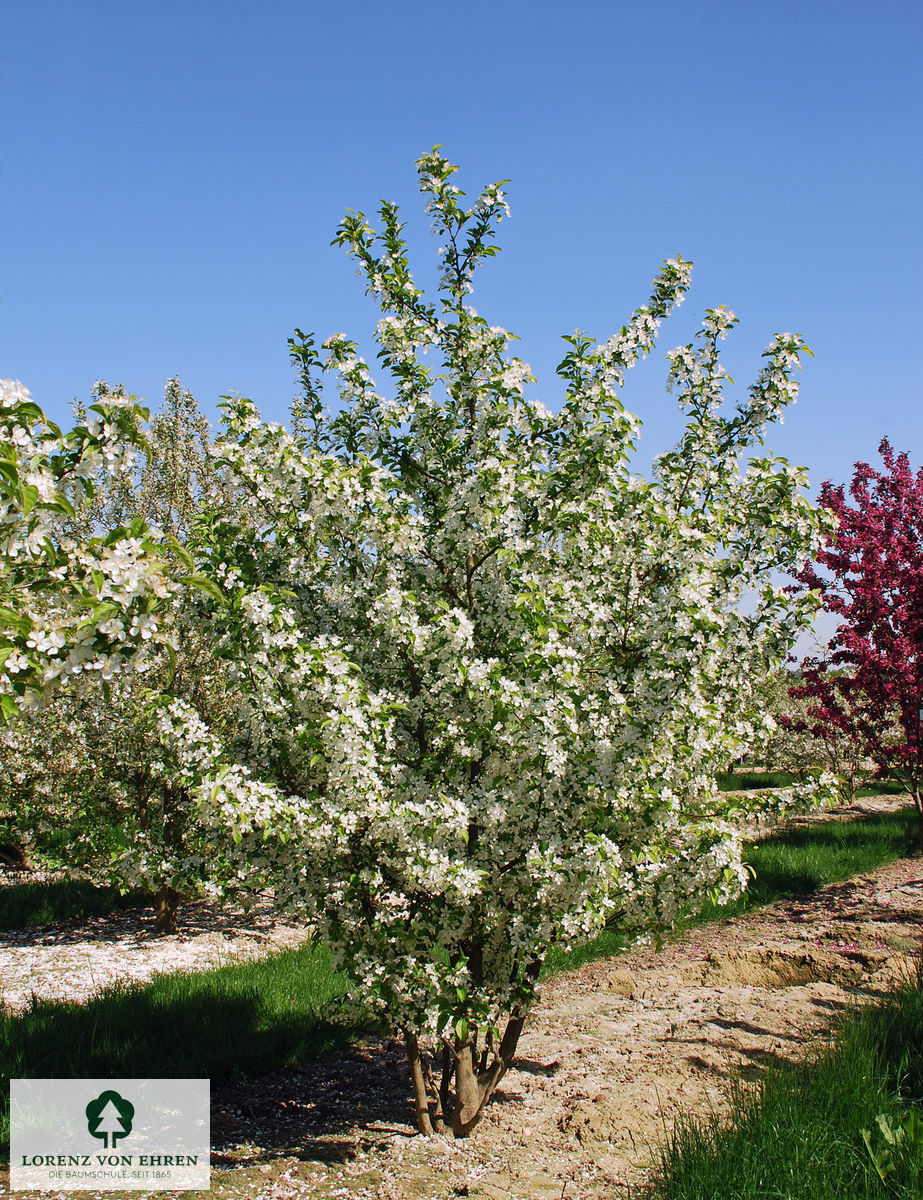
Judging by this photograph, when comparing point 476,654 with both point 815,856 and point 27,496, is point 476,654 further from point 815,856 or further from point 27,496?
point 815,856


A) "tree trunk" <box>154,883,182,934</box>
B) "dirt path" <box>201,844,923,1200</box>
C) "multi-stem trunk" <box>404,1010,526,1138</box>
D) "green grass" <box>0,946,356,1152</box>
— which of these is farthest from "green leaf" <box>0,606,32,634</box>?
"tree trunk" <box>154,883,182,934</box>

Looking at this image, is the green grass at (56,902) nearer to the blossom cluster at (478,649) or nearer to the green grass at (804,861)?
the green grass at (804,861)

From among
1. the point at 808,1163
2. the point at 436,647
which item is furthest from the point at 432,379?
the point at 808,1163

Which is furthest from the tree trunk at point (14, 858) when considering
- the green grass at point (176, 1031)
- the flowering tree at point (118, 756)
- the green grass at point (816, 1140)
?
the green grass at point (816, 1140)

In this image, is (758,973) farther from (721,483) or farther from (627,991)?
(721,483)

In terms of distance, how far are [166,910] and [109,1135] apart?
5.47m

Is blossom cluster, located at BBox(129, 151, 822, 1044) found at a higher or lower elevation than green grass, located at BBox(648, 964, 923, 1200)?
higher

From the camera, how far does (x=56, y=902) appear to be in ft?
36.5

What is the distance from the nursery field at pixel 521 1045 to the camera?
14.8 feet

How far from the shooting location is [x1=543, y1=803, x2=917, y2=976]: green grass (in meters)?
9.01

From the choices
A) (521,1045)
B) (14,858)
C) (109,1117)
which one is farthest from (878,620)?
(14,858)

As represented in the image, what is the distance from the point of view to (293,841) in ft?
13.5

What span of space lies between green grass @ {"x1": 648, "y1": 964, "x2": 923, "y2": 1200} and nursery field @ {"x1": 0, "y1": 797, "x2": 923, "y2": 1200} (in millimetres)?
53

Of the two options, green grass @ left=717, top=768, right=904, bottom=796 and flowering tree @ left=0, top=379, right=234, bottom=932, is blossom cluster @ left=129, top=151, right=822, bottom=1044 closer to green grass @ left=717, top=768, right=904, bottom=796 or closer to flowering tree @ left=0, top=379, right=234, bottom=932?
flowering tree @ left=0, top=379, right=234, bottom=932
